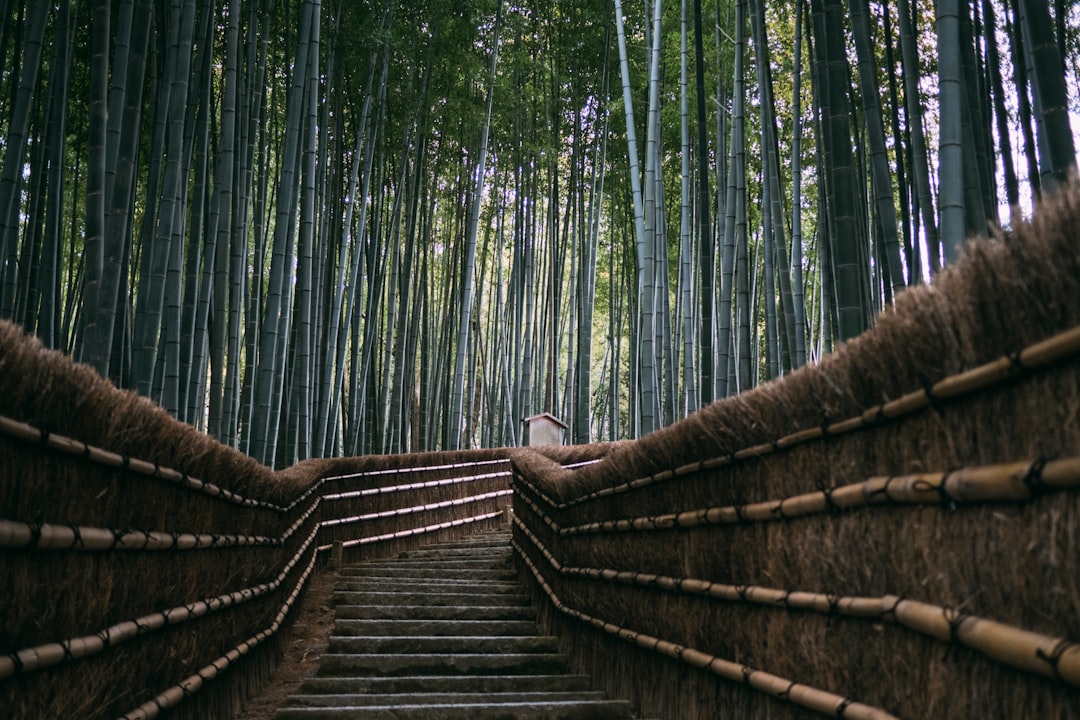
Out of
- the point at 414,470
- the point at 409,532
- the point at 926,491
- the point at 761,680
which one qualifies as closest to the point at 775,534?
the point at 761,680

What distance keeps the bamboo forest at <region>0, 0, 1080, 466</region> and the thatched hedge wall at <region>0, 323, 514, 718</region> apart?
2.18 feet

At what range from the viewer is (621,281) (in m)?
11.9

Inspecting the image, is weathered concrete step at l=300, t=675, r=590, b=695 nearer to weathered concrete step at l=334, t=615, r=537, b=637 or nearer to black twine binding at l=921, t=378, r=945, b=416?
weathered concrete step at l=334, t=615, r=537, b=637

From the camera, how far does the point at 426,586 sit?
202 inches

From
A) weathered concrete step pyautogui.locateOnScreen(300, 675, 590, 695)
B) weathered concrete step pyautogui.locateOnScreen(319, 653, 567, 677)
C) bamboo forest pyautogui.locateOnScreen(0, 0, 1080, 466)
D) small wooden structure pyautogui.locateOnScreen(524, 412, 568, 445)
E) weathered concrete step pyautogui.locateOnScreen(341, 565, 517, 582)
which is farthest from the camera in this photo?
small wooden structure pyautogui.locateOnScreen(524, 412, 568, 445)

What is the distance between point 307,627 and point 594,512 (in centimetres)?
168

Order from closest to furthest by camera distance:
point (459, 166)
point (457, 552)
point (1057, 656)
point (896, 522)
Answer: point (1057, 656) → point (896, 522) → point (457, 552) → point (459, 166)

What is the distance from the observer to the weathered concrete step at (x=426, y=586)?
198 inches

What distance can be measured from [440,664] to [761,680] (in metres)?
2.02

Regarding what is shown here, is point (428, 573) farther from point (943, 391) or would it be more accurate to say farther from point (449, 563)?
point (943, 391)

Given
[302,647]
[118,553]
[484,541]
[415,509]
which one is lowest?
[302,647]

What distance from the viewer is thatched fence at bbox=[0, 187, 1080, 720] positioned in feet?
3.86

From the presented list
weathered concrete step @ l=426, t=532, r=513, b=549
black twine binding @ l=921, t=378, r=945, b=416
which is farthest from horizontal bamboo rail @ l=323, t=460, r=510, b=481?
black twine binding @ l=921, t=378, r=945, b=416

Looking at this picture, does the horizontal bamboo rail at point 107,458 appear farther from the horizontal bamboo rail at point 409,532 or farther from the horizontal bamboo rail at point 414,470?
the horizontal bamboo rail at point 409,532
